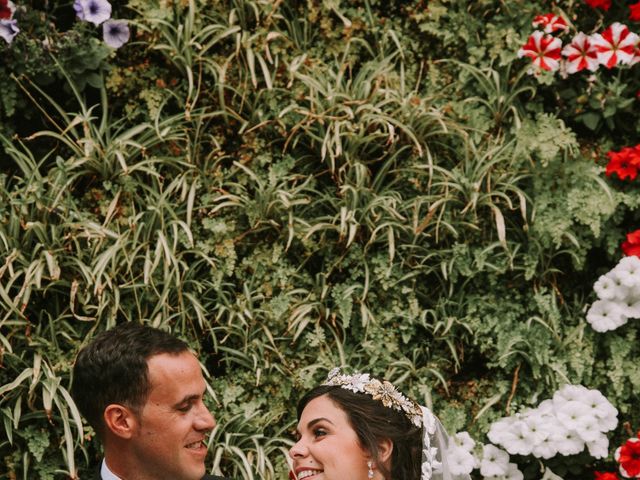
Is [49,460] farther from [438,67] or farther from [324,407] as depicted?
[438,67]

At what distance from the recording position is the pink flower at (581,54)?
15.8 feet

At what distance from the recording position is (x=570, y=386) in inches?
170

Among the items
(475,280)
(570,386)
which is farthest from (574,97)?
(570,386)

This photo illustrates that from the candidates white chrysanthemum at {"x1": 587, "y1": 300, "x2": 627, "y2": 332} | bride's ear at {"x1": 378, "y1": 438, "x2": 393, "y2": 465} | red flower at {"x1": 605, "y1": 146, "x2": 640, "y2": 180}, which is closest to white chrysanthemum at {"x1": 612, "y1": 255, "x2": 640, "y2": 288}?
white chrysanthemum at {"x1": 587, "y1": 300, "x2": 627, "y2": 332}

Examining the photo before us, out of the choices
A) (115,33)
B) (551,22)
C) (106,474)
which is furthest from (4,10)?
(551,22)

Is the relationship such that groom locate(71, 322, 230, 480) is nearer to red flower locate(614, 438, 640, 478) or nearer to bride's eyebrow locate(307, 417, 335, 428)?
bride's eyebrow locate(307, 417, 335, 428)

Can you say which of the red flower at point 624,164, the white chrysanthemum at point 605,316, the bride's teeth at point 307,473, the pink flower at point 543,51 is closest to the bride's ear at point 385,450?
the bride's teeth at point 307,473

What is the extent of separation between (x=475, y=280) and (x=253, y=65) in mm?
1583

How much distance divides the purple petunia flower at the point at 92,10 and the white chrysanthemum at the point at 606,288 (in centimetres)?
278

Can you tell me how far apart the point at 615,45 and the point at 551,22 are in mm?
347

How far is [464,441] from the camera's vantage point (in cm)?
426

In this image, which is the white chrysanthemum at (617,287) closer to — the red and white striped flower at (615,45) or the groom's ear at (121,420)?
the red and white striped flower at (615,45)

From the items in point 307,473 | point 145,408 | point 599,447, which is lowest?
point 599,447

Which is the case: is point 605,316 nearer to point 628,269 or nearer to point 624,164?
point 628,269
